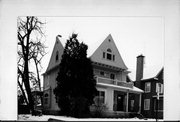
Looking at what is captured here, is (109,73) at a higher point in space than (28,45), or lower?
lower

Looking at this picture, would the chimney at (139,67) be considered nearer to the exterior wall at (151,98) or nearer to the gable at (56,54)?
the exterior wall at (151,98)

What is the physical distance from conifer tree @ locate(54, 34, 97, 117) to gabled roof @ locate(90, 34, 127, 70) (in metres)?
0.14

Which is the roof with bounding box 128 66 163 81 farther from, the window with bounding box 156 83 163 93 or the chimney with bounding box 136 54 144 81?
the window with bounding box 156 83 163 93

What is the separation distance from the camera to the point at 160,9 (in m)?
3.98

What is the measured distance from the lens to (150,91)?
3963mm

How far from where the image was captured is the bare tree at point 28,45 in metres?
3.95

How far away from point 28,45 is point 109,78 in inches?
51.9

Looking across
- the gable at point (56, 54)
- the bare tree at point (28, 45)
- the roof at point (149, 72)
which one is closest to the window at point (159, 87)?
the roof at point (149, 72)

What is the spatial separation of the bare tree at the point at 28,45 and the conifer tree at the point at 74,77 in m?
0.36

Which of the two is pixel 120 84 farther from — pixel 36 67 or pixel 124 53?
pixel 36 67

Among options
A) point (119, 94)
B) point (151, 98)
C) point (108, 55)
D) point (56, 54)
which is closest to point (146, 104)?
point (151, 98)

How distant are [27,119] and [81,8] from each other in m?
1.84

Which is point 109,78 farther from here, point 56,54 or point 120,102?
point 56,54

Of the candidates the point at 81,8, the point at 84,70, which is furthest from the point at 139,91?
the point at 81,8
